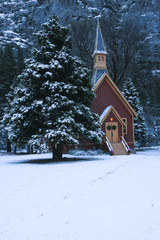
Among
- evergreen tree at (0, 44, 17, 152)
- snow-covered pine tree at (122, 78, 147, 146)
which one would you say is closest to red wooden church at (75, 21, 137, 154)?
snow-covered pine tree at (122, 78, 147, 146)

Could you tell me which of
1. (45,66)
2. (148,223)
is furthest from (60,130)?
(148,223)

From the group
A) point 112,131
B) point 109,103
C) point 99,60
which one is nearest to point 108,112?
point 109,103

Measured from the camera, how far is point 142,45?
102 feet

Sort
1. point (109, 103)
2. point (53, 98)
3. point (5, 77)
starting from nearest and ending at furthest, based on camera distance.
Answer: point (53, 98) < point (109, 103) < point (5, 77)

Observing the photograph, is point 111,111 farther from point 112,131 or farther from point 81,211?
point 81,211

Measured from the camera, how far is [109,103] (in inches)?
1013

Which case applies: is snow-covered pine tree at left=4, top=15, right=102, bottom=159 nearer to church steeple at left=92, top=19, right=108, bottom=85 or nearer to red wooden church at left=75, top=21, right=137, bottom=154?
red wooden church at left=75, top=21, right=137, bottom=154

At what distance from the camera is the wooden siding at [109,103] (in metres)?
25.2

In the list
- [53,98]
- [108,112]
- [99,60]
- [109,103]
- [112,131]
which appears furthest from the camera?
[99,60]

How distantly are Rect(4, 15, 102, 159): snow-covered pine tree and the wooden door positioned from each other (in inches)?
308

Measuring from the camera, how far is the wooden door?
2453 centimetres

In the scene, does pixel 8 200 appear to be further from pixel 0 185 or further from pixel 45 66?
pixel 45 66

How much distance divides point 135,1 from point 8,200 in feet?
266

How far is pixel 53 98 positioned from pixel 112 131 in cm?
1139
